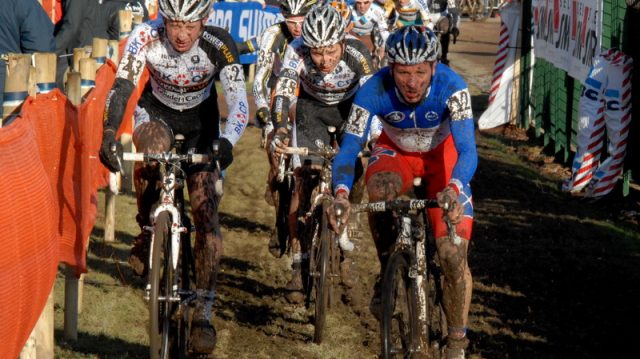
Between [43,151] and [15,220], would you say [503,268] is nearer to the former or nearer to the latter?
[43,151]

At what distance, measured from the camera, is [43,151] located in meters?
7.29

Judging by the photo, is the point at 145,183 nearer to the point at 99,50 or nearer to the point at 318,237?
the point at 318,237

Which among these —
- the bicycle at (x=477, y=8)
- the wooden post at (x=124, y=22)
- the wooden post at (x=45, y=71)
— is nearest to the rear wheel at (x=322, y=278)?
the wooden post at (x=45, y=71)

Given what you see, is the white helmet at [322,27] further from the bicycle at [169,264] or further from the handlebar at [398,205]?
the handlebar at [398,205]

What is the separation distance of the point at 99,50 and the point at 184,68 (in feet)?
8.11

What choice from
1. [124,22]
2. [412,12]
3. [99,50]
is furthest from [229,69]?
[412,12]

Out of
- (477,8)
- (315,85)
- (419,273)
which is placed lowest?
(477,8)

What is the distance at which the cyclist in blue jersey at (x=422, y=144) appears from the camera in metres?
6.97

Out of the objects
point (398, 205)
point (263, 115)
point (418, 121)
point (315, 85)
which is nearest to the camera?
point (398, 205)

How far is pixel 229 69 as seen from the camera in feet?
25.9

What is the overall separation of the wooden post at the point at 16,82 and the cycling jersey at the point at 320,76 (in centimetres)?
311

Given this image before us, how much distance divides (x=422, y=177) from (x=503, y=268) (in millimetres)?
3607

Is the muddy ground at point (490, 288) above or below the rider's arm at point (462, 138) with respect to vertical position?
below

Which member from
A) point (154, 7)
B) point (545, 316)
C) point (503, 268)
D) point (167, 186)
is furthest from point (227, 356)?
point (154, 7)
